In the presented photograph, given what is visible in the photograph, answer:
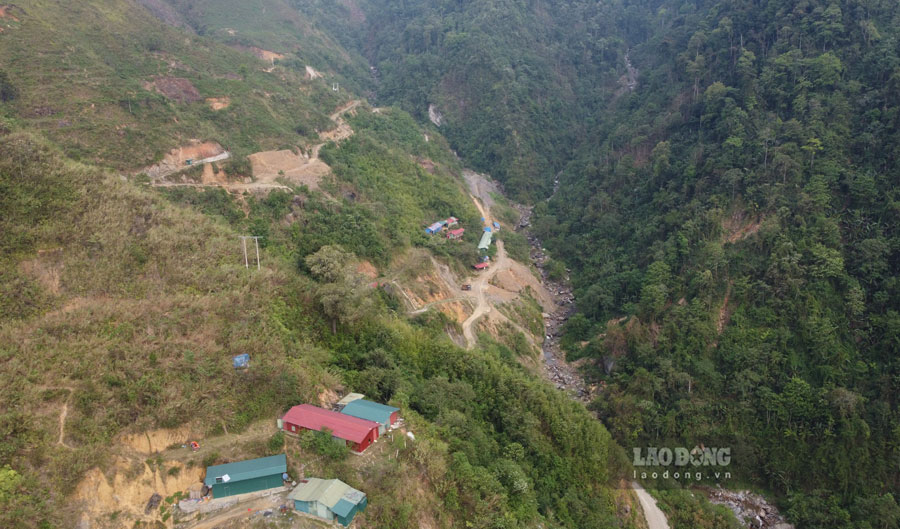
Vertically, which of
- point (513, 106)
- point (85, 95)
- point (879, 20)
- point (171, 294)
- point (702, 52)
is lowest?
point (85, 95)

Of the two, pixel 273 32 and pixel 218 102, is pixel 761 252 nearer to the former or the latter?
pixel 218 102

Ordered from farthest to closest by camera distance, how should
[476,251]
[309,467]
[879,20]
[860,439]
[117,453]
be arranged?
[476,251], [879,20], [860,439], [309,467], [117,453]

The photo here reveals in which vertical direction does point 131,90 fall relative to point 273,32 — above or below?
above

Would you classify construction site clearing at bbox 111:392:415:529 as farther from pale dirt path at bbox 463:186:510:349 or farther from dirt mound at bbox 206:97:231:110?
dirt mound at bbox 206:97:231:110

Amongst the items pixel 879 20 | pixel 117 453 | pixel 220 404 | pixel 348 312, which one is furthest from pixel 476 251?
pixel 879 20

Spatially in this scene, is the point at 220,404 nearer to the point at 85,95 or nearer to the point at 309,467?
the point at 309,467

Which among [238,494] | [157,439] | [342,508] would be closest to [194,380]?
[157,439]
